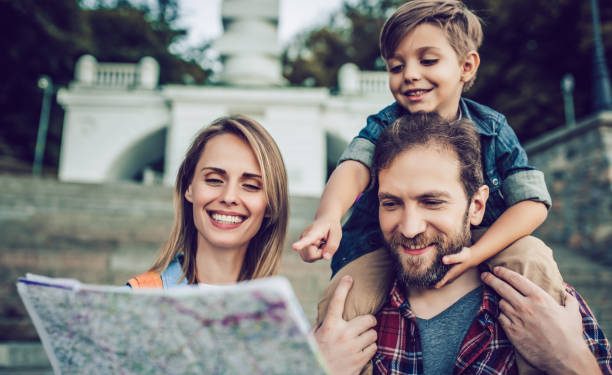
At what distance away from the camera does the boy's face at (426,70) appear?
1974 mm

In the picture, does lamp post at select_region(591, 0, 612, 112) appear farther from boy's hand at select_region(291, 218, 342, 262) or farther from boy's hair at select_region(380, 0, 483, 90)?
boy's hand at select_region(291, 218, 342, 262)

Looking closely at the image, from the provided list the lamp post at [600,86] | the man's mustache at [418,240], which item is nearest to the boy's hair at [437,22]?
the man's mustache at [418,240]

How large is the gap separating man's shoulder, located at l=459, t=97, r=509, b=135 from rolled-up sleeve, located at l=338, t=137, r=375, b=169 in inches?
16.4

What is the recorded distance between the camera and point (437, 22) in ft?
6.51

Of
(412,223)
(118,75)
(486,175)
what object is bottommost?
(412,223)

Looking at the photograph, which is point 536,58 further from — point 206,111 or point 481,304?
point 481,304

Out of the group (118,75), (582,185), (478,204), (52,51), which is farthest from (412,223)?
(52,51)

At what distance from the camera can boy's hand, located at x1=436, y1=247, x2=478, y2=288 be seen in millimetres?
1579

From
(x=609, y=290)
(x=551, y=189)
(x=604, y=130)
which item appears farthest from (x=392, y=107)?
(x=551, y=189)

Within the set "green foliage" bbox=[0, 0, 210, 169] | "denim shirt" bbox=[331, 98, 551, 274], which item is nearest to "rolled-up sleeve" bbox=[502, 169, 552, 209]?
"denim shirt" bbox=[331, 98, 551, 274]

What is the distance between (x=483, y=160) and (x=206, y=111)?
1218 centimetres

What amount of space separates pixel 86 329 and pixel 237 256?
1036mm

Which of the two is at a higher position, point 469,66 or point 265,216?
point 469,66

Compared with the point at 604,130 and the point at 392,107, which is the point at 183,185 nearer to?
the point at 392,107
